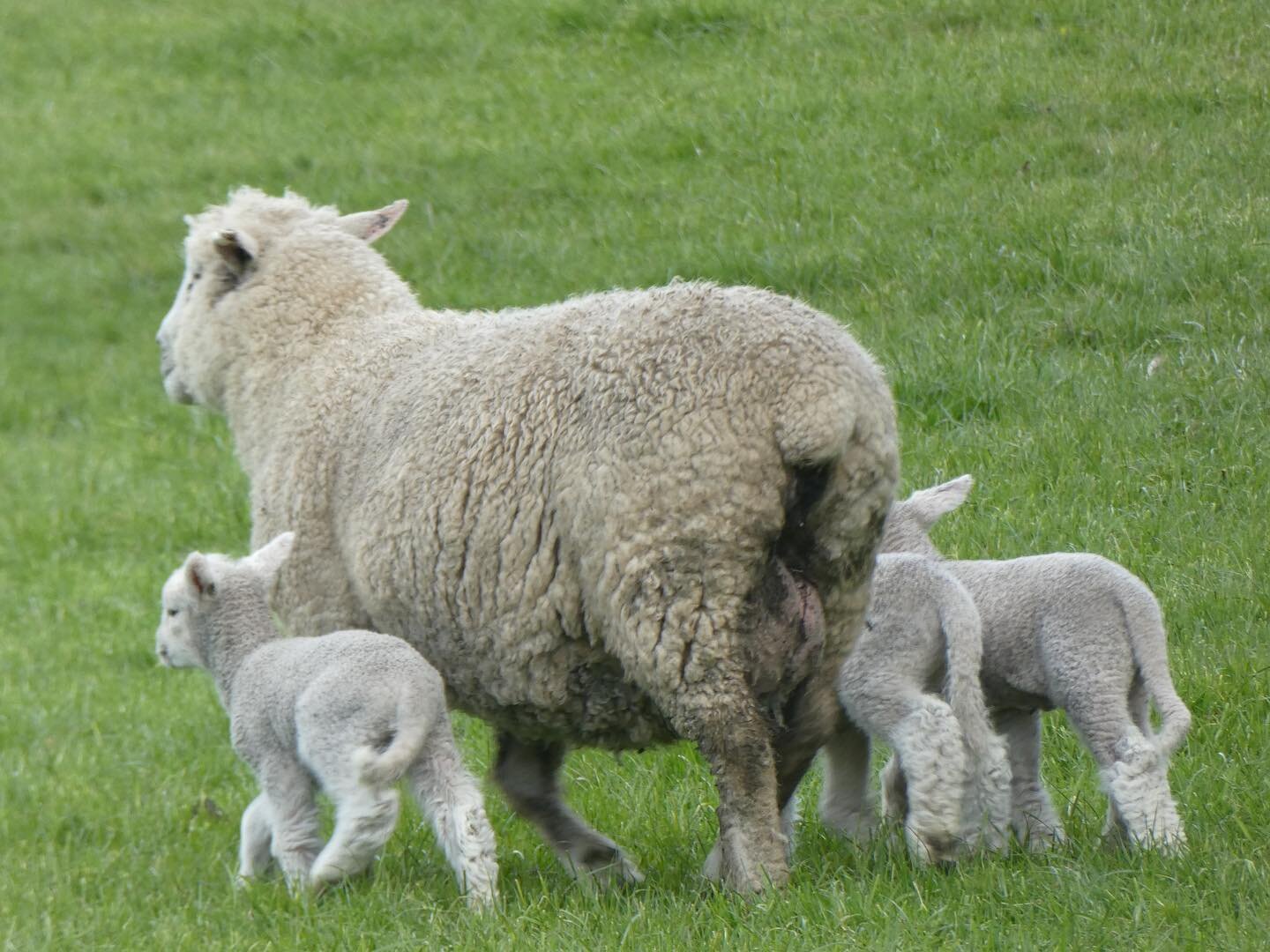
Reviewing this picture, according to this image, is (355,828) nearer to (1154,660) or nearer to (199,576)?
(199,576)

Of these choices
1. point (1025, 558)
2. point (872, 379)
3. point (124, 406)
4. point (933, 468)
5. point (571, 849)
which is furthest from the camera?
point (124, 406)

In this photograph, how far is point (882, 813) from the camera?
5.24 metres

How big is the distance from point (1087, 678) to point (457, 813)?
68.6 inches

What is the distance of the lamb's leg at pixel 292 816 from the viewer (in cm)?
493

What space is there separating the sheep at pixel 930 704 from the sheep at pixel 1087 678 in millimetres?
160

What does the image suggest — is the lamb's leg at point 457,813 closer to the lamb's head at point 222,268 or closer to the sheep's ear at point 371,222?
the lamb's head at point 222,268

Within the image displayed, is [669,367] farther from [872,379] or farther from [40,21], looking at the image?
[40,21]

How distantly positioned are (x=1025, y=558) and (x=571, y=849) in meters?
1.67

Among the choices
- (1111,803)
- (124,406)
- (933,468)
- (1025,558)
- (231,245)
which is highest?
(231,245)

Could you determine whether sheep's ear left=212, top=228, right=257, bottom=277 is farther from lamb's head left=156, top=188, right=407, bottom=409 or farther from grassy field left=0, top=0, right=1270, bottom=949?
grassy field left=0, top=0, right=1270, bottom=949

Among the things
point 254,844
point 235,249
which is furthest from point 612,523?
point 235,249

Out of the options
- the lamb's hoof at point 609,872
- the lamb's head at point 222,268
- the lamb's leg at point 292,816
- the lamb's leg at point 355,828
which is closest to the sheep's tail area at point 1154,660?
the lamb's hoof at point 609,872

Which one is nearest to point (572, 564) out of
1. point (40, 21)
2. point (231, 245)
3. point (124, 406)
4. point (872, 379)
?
point (872, 379)

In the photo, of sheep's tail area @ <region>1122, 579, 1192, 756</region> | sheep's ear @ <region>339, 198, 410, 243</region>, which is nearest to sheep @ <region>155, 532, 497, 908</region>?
sheep's tail area @ <region>1122, 579, 1192, 756</region>
